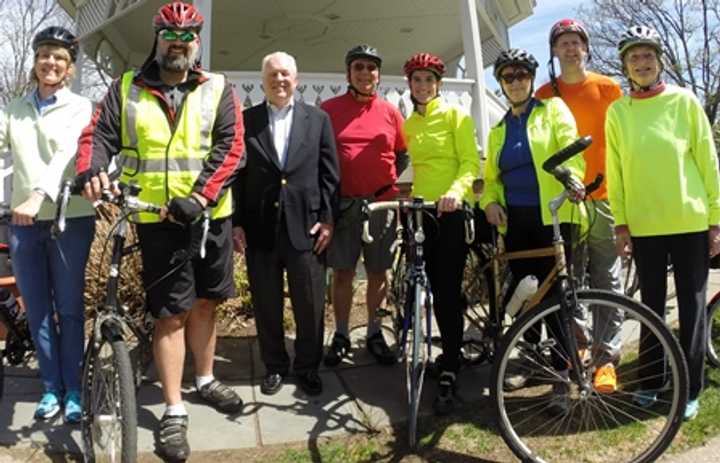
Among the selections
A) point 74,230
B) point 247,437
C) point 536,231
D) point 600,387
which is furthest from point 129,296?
point 600,387

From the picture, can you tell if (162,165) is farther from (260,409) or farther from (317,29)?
(317,29)

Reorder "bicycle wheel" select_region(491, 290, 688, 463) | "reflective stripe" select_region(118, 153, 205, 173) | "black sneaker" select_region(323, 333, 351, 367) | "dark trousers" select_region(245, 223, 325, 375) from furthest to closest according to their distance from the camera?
1. "black sneaker" select_region(323, 333, 351, 367)
2. "dark trousers" select_region(245, 223, 325, 375)
3. "reflective stripe" select_region(118, 153, 205, 173)
4. "bicycle wheel" select_region(491, 290, 688, 463)

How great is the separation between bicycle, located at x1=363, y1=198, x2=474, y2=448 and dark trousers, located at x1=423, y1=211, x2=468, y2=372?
10 centimetres

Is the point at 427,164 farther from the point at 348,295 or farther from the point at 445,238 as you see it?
the point at 348,295

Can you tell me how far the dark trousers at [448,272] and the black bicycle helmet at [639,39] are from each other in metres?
1.26

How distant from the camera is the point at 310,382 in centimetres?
390

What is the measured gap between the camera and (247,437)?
338 cm

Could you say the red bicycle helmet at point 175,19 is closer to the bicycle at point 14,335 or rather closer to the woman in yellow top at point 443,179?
the woman in yellow top at point 443,179

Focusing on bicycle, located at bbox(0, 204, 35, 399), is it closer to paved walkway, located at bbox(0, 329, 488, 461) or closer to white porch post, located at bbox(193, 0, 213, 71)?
paved walkway, located at bbox(0, 329, 488, 461)

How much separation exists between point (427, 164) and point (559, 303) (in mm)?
1289

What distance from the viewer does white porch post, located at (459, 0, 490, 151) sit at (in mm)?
8113

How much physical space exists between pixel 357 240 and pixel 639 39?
2.14 m

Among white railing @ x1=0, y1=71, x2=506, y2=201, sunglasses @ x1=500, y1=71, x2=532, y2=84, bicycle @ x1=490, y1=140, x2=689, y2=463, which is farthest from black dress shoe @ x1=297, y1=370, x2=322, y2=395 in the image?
white railing @ x1=0, y1=71, x2=506, y2=201

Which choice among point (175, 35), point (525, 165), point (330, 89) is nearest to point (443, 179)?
point (525, 165)
